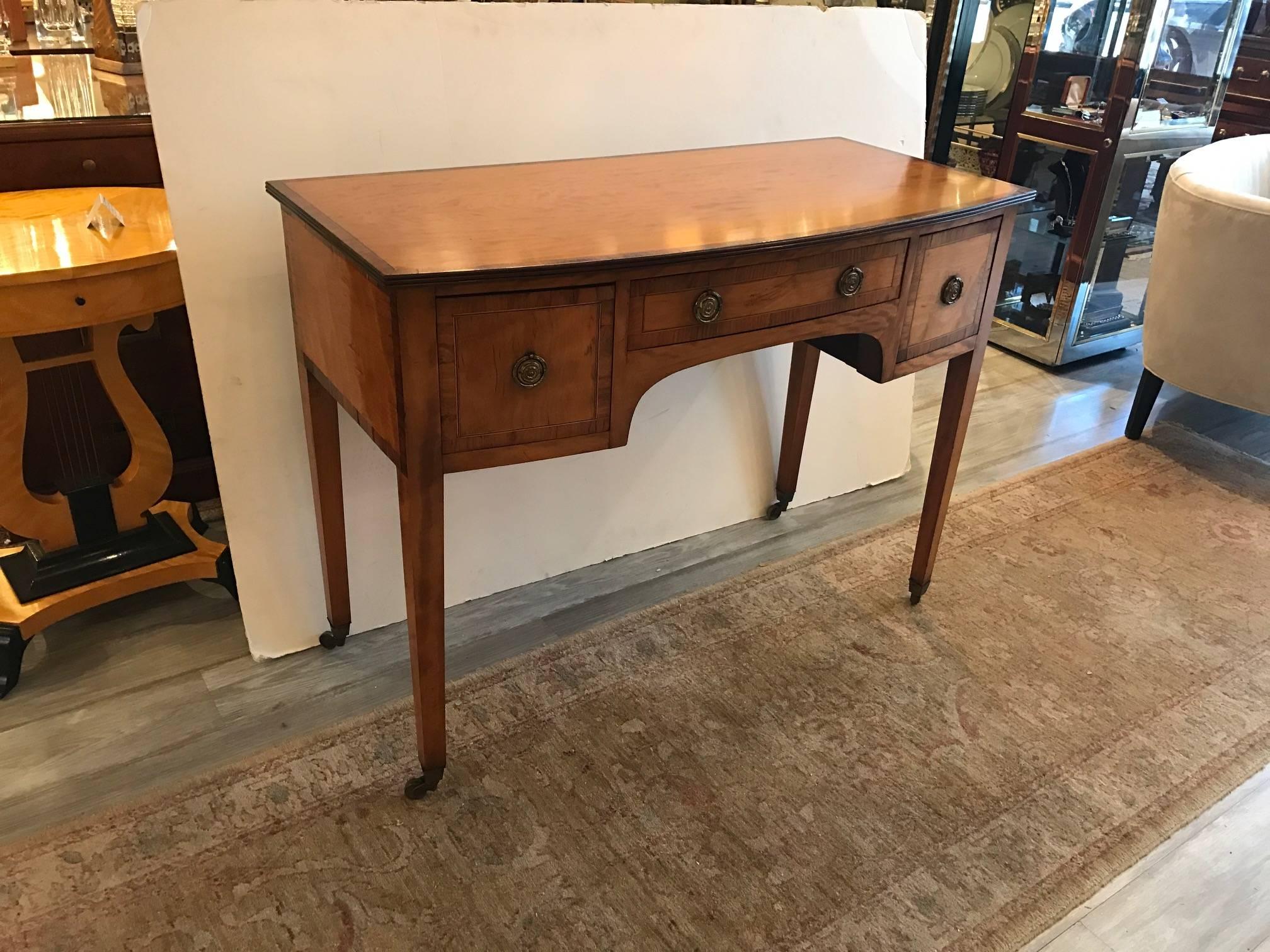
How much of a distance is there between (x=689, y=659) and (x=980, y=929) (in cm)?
61

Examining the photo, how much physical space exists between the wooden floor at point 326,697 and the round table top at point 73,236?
66 centimetres

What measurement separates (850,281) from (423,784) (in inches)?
36.2

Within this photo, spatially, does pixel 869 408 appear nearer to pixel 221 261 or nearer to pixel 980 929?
pixel 980 929

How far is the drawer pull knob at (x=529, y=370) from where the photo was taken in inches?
43.9

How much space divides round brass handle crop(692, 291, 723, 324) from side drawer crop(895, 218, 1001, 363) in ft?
1.17

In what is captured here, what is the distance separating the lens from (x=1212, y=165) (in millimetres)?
2389

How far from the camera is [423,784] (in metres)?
1.36

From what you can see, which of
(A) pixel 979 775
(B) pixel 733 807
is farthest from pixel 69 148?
→ (A) pixel 979 775

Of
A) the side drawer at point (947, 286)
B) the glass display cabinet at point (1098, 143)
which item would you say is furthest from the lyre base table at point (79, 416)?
the glass display cabinet at point (1098, 143)

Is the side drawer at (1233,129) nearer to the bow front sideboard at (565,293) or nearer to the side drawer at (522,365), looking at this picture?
the bow front sideboard at (565,293)

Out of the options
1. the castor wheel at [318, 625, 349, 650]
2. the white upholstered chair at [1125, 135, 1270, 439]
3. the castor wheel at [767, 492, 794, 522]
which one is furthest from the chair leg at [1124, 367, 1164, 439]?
the castor wheel at [318, 625, 349, 650]

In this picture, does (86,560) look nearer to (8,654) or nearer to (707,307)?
(8,654)

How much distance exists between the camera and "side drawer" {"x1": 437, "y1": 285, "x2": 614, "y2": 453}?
108 cm

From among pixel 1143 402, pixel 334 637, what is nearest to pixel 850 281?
pixel 334 637
